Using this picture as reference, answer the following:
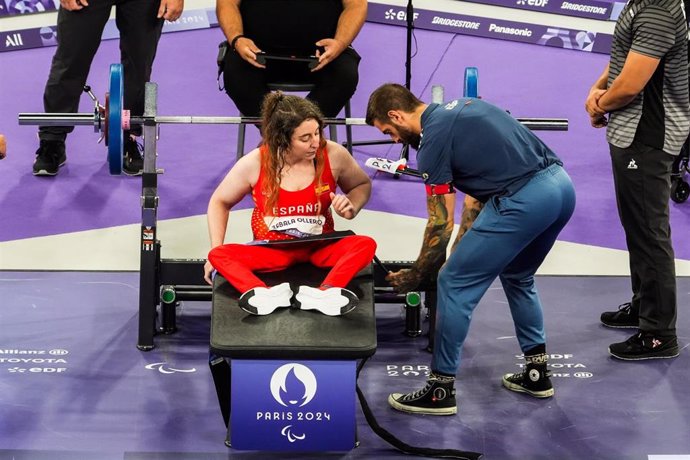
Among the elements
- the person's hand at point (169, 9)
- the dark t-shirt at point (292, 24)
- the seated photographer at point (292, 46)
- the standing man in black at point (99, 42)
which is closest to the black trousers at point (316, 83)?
the seated photographer at point (292, 46)

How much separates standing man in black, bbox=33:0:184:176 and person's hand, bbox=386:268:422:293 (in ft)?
9.19

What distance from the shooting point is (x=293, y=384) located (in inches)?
156

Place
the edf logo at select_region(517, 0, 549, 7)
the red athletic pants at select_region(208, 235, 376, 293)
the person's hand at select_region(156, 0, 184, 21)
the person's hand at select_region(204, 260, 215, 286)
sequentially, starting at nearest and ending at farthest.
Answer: the red athletic pants at select_region(208, 235, 376, 293)
the person's hand at select_region(204, 260, 215, 286)
the person's hand at select_region(156, 0, 184, 21)
the edf logo at select_region(517, 0, 549, 7)

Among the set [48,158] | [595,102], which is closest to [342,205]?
[595,102]

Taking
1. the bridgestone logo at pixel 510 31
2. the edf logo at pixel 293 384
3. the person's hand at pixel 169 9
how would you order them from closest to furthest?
the edf logo at pixel 293 384
the person's hand at pixel 169 9
the bridgestone logo at pixel 510 31

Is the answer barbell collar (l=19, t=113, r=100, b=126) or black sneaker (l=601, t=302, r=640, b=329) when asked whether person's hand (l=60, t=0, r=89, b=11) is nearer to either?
barbell collar (l=19, t=113, r=100, b=126)

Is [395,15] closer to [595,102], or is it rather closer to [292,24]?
[292,24]

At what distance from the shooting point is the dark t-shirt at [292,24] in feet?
20.6

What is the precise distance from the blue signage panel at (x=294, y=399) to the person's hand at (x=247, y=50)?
2.44m

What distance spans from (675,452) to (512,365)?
0.96m

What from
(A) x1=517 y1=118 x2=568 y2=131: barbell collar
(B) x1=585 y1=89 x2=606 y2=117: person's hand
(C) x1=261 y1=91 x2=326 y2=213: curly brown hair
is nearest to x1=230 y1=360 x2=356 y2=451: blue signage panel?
(C) x1=261 y1=91 x2=326 y2=213: curly brown hair

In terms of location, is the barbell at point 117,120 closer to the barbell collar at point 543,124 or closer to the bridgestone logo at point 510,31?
the barbell collar at point 543,124

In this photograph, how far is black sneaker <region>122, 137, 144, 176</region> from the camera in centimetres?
714

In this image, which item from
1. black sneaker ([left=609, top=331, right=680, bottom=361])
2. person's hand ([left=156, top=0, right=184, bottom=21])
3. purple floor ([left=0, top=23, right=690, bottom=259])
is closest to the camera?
black sneaker ([left=609, top=331, right=680, bottom=361])
